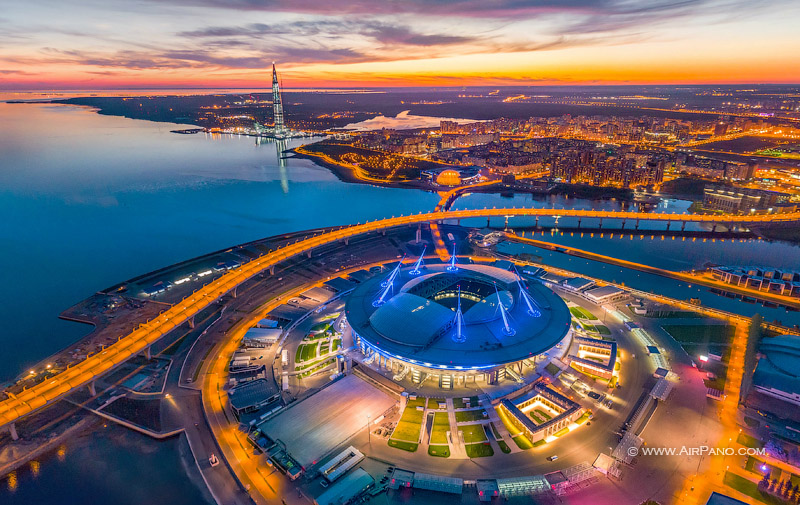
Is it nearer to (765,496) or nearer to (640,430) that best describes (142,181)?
Answer: (640,430)

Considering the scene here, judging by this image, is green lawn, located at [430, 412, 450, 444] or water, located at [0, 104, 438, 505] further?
green lawn, located at [430, 412, 450, 444]

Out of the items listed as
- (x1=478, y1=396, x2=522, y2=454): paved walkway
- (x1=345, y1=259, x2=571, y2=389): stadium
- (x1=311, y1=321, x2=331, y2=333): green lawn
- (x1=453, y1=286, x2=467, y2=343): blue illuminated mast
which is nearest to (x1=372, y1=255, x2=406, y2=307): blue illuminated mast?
(x1=345, y1=259, x2=571, y2=389): stadium

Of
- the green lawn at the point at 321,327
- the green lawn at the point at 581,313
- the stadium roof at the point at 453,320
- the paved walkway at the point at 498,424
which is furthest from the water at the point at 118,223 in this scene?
the green lawn at the point at 581,313

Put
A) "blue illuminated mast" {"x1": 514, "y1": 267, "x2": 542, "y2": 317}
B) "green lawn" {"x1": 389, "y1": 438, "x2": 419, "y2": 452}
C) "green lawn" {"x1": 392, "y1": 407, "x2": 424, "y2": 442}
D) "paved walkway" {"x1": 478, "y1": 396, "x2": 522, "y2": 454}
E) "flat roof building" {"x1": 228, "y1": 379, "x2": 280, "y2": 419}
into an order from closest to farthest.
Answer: "green lawn" {"x1": 389, "y1": 438, "x2": 419, "y2": 452} < "paved walkway" {"x1": 478, "y1": 396, "x2": 522, "y2": 454} < "green lawn" {"x1": 392, "y1": 407, "x2": 424, "y2": 442} < "flat roof building" {"x1": 228, "y1": 379, "x2": 280, "y2": 419} < "blue illuminated mast" {"x1": 514, "y1": 267, "x2": 542, "y2": 317}

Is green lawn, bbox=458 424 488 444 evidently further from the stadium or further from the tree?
the tree

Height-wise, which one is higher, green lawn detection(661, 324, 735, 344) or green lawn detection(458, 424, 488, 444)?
green lawn detection(661, 324, 735, 344)
